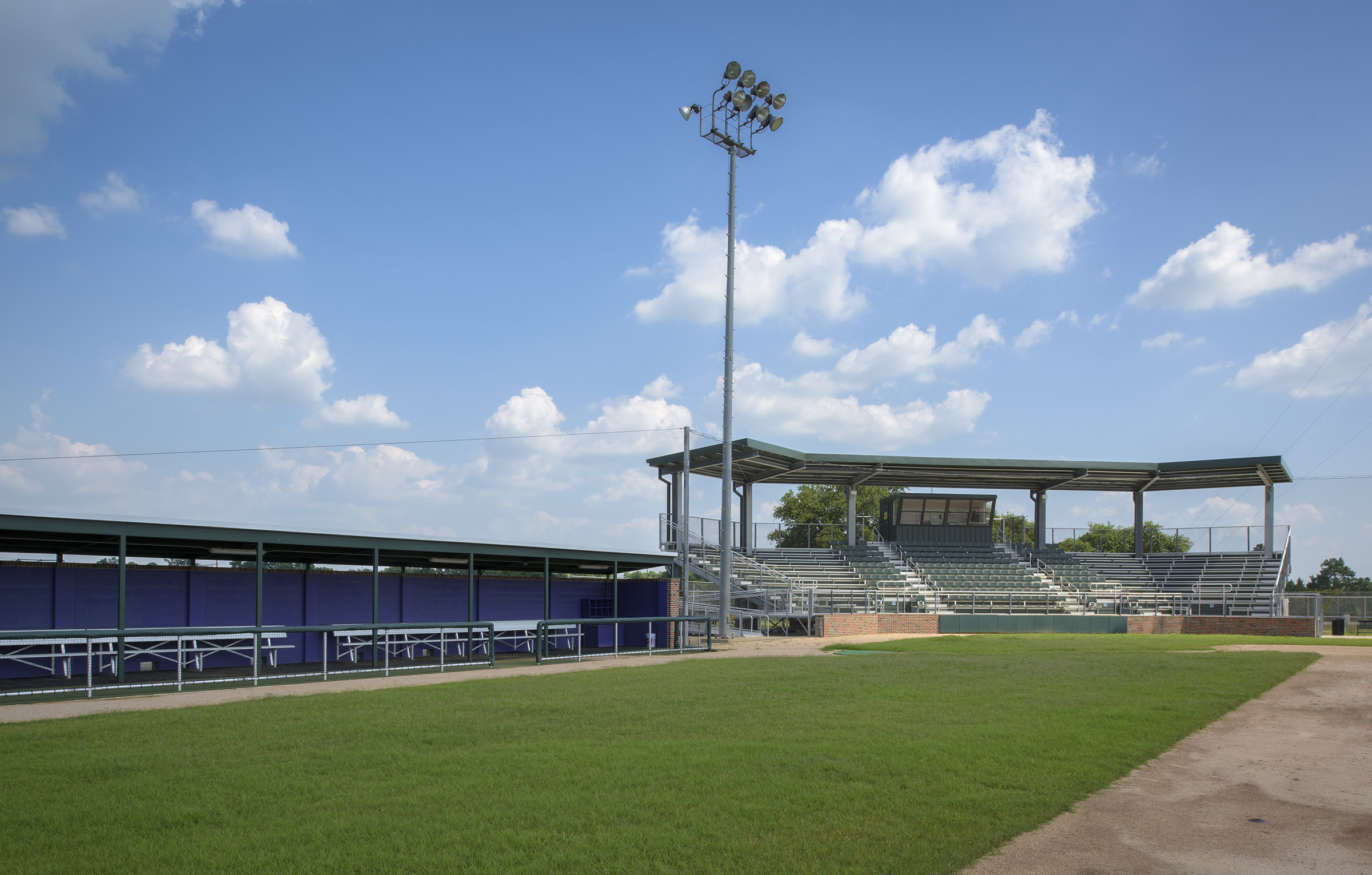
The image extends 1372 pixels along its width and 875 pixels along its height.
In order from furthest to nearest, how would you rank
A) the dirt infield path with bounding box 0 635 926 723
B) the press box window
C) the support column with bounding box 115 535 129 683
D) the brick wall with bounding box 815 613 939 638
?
the press box window
the brick wall with bounding box 815 613 939 638
the support column with bounding box 115 535 129 683
the dirt infield path with bounding box 0 635 926 723

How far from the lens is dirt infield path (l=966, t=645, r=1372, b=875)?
17.1 ft

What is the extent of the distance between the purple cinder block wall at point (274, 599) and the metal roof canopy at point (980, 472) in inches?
424

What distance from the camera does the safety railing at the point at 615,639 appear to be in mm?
18047

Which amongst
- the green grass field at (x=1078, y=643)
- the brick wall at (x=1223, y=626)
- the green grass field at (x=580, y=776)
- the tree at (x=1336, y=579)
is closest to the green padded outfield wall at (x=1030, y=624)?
the brick wall at (x=1223, y=626)

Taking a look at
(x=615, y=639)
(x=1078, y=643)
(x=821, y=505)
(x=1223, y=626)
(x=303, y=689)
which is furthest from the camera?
(x=821, y=505)

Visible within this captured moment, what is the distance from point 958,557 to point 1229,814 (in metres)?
35.4

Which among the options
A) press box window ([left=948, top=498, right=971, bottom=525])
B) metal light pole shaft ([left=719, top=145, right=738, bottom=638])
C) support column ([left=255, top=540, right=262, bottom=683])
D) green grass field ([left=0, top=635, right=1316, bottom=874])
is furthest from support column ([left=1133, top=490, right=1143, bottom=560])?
support column ([left=255, top=540, right=262, bottom=683])

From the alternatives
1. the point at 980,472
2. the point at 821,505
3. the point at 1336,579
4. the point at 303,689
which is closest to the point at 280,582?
the point at 303,689

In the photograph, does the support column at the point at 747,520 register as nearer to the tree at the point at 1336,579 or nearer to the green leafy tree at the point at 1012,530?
the green leafy tree at the point at 1012,530

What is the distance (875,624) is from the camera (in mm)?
31562

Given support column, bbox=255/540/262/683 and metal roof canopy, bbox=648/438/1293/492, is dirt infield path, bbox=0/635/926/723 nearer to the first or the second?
support column, bbox=255/540/262/683

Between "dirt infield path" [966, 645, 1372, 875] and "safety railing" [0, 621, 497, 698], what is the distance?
10.9 metres

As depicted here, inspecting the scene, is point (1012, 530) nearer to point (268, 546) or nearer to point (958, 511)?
point (958, 511)

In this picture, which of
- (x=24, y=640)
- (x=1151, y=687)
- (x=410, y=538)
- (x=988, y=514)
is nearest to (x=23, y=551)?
(x=24, y=640)
